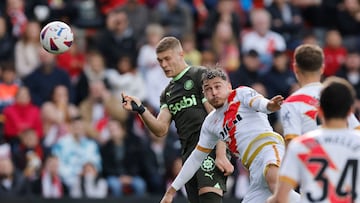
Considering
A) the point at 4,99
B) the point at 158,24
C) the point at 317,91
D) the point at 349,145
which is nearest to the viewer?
the point at 349,145

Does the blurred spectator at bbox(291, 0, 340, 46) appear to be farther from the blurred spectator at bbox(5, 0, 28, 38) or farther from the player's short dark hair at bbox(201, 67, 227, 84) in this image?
the player's short dark hair at bbox(201, 67, 227, 84)

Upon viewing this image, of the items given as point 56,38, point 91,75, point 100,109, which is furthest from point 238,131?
point 91,75

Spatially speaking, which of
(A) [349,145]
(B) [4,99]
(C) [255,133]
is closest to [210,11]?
(B) [4,99]

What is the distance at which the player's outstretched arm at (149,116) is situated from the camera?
11.8 m

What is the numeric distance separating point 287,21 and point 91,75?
4.97m

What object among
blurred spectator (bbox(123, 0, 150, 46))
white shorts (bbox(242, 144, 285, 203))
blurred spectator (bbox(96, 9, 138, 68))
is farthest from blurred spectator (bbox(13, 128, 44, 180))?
white shorts (bbox(242, 144, 285, 203))

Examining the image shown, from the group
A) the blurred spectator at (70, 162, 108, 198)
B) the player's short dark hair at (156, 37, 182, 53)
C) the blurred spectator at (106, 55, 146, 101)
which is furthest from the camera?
the blurred spectator at (106, 55, 146, 101)

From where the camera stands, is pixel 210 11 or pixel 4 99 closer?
pixel 4 99

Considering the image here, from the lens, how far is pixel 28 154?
17484 mm

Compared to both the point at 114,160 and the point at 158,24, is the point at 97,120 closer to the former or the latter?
the point at 114,160

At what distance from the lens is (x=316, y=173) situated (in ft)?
25.7

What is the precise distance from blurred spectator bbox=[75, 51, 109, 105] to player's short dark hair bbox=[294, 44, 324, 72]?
9667mm

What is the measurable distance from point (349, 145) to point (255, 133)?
3.27 metres

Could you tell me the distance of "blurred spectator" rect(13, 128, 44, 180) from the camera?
17.3 m
